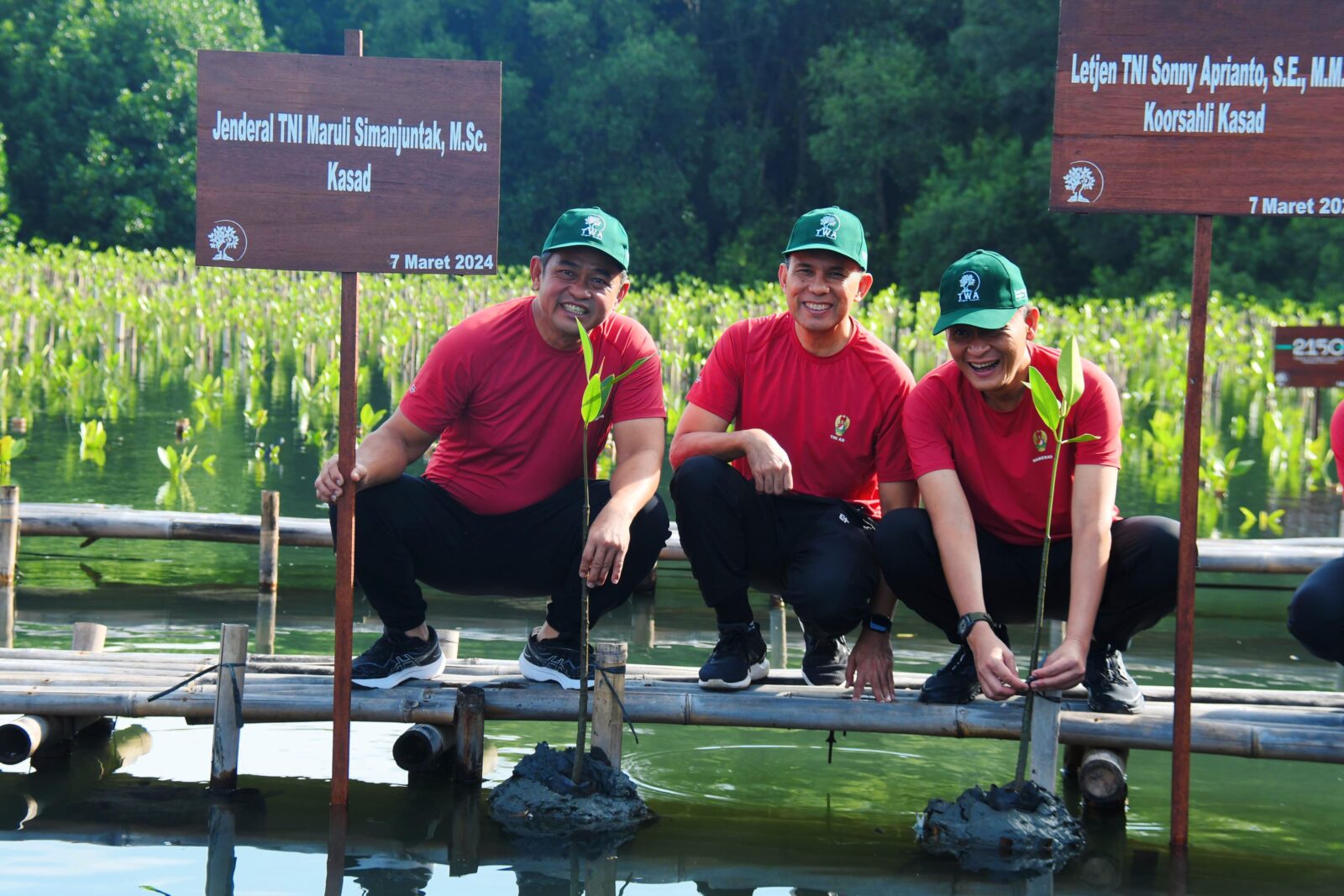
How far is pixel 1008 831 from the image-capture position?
3814 millimetres

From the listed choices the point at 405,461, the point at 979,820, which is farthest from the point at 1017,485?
the point at 405,461

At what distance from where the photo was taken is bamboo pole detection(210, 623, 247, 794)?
4062 millimetres

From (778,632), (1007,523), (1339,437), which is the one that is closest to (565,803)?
(1007,523)

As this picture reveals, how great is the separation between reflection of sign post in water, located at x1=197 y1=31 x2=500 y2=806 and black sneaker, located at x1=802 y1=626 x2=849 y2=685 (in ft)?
4.07

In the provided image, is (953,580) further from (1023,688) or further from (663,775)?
(663,775)

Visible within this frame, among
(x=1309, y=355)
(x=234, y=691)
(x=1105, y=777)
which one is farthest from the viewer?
(x=1309, y=355)

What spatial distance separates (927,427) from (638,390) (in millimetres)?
750

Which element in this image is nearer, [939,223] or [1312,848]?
[1312,848]

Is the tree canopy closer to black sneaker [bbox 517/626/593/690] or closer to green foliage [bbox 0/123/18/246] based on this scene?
green foliage [bbox 0/123/18/246]

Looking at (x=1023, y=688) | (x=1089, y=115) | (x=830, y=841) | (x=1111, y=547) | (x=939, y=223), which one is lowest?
(x=830, y=841)

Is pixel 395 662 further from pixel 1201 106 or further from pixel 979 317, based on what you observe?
pixel 1201 106

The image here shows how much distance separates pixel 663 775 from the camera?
15.0ft

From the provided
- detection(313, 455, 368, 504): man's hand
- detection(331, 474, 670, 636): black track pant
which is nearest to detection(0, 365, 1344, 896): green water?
detection(331, 474, 670, 636): black track pant

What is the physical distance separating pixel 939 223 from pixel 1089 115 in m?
A: 25.0
